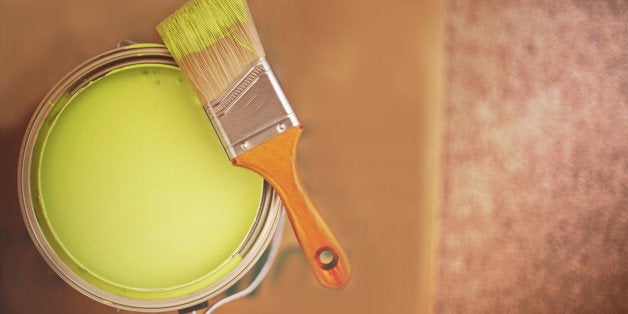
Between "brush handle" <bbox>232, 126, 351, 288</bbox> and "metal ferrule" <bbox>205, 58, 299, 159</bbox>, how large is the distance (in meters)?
0.01

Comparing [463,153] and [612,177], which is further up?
[463,153]

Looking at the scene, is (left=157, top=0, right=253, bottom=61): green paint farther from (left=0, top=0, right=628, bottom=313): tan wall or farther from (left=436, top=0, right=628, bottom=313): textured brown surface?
(left=436, top=0, right=628, bottom=313): textured brown surface

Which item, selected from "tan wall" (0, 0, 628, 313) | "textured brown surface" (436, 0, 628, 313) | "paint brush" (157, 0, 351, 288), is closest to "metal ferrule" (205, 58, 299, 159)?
"paint brush" (157, 0, 351, 288)

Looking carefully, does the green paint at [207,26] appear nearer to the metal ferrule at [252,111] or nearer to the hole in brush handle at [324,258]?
the metal ferrule at [252,111]

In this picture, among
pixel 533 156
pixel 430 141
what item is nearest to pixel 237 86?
pixel 430 141

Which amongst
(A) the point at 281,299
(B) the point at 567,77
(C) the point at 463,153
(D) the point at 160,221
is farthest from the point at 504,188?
(D) the point at 160,221

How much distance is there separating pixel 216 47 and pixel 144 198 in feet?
0.65

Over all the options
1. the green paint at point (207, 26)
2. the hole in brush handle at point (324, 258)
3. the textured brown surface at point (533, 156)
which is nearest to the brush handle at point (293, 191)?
the hole in brush handle at point (324, 258)

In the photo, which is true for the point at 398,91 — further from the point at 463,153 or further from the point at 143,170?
the point at 143,170

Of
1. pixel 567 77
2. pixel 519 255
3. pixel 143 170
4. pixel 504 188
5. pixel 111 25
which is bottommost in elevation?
pixel 519 255

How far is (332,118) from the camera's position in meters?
0.68

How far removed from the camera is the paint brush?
0.54m

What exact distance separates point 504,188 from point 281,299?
37 centimetres

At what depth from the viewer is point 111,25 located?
2.16 feet
